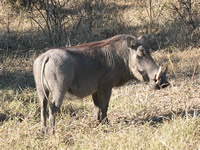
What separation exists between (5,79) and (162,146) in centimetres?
316

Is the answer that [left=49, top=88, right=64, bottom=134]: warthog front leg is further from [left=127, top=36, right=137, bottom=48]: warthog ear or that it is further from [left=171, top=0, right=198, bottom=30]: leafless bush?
[left=171, top=0, right=198, bottom=30]: leafless bush

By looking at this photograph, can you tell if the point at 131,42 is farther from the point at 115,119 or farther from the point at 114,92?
the point at 114,92

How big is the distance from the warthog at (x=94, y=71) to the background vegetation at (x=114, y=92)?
0.24 metres

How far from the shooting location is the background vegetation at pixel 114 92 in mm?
3312

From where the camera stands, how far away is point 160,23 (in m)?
7.98

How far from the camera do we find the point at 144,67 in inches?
162

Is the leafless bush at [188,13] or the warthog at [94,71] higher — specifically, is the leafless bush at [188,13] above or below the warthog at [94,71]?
above

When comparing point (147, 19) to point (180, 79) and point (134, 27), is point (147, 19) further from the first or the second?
point (180, 79)

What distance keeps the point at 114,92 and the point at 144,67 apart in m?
1.05

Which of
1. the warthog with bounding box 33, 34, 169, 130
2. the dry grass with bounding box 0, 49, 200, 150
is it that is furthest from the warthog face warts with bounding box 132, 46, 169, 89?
the dry grass with bounding box 0, 49, 200, 150

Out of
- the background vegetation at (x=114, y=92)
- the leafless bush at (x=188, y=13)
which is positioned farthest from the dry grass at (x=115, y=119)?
the leafless bush at (x=188, y=13)

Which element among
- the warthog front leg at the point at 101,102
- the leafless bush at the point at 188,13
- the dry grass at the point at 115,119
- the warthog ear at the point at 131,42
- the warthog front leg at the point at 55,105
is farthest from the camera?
the leafless bush at the point at 188,13

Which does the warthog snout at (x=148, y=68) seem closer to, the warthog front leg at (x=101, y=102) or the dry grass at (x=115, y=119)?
the dry grass at (x=115, y=119)

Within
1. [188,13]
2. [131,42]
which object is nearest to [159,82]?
[131,42]
